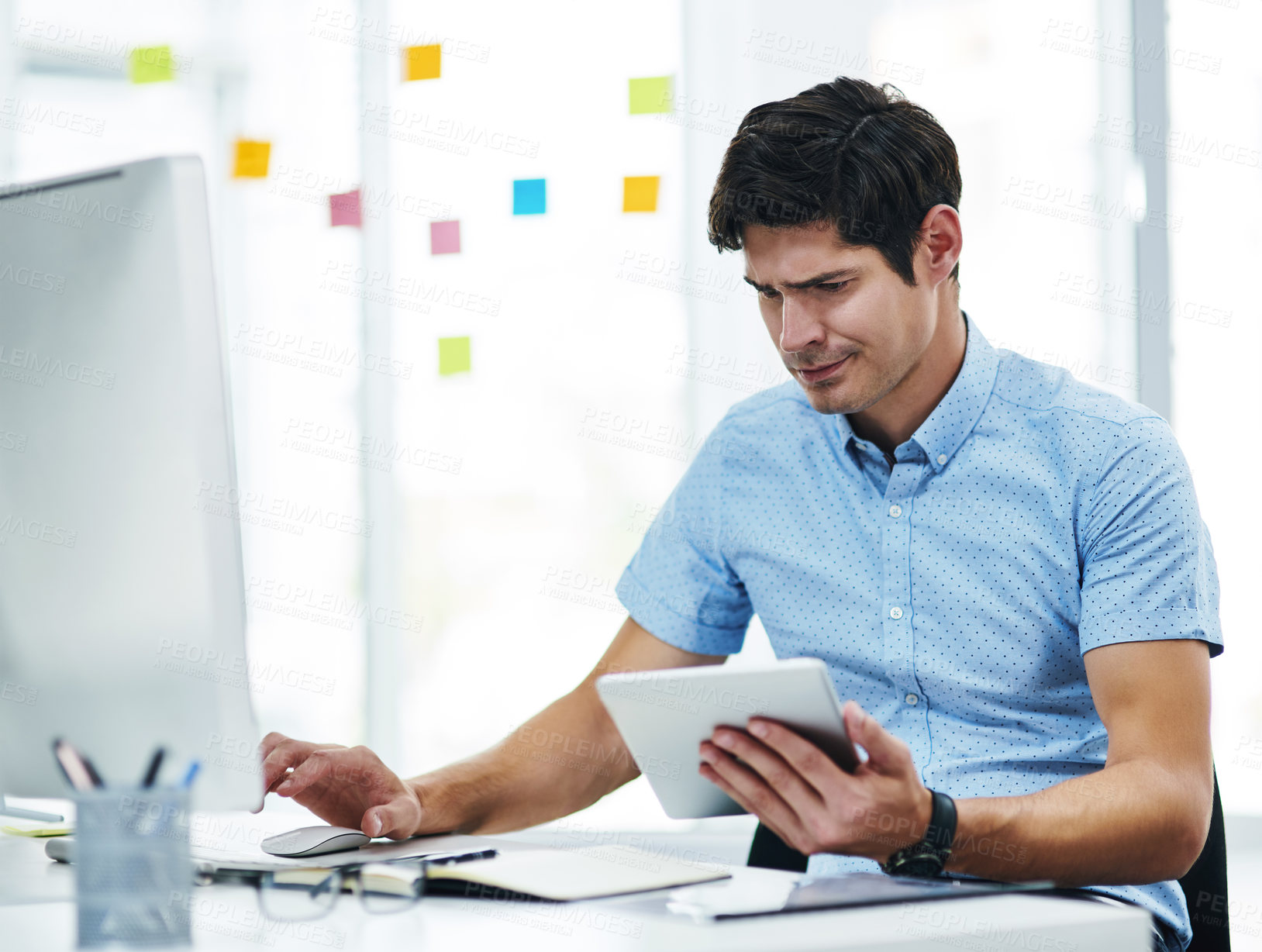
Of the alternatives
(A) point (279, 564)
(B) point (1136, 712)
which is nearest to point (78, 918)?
(B) point (1136, 712)

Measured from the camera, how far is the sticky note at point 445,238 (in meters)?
2.11

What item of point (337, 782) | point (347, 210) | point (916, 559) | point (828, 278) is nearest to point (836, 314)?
point (828, 278)

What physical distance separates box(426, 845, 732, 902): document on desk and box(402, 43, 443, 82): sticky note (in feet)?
5.47

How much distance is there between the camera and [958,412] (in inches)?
46.9

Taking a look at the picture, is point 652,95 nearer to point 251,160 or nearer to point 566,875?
point 251,160

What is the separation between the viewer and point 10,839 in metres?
1.01

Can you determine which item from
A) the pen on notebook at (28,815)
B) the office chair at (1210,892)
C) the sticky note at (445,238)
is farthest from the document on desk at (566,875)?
the sticky note at (445,238)

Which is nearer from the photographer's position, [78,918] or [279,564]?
[78,918]

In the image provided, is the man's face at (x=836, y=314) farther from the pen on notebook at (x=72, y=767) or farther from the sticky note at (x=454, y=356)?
the sticky note at (x=454, y=356)

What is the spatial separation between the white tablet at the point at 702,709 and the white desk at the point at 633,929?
4.9 inches

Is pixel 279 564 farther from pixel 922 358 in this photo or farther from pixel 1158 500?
pixel 1158 500

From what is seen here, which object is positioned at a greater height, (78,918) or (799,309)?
(799,309)

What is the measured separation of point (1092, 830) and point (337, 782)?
2.02 feet

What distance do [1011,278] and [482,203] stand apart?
0.93 meters
